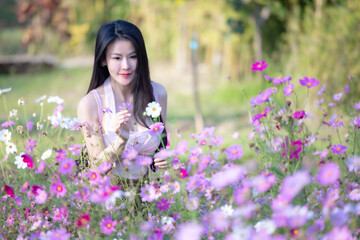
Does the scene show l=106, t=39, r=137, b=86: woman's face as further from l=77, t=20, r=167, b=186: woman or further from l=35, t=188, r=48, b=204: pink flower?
l=35, t=188, r=48, b=204: pink flower

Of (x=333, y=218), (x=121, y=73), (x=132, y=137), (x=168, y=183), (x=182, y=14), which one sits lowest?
(x=333, y=218)

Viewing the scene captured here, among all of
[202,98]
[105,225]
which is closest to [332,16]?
[202,98]

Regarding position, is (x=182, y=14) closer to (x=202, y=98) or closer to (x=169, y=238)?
(x=202, y=98)

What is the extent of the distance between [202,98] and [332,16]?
2683 millimetres

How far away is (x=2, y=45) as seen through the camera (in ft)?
37.1

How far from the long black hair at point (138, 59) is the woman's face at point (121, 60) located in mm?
20

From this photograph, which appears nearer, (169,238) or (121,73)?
(169,238)

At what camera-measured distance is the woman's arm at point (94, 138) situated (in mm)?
1668

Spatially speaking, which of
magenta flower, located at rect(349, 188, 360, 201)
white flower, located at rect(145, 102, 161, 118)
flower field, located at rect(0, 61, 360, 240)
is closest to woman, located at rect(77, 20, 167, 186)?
flower field, located at rect(0, 61, 360, 240)

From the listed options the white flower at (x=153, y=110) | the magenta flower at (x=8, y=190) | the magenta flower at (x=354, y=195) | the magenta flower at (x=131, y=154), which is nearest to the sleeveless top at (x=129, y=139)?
the white flower at (x=153, y=110)

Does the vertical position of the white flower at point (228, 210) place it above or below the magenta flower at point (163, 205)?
below

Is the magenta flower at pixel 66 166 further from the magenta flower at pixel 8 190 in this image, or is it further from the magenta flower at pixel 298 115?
the magenta flower at pixel 298 115

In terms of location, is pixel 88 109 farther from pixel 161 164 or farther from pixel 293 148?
pixel 293 148

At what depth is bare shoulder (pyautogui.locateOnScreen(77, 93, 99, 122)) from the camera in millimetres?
1808
